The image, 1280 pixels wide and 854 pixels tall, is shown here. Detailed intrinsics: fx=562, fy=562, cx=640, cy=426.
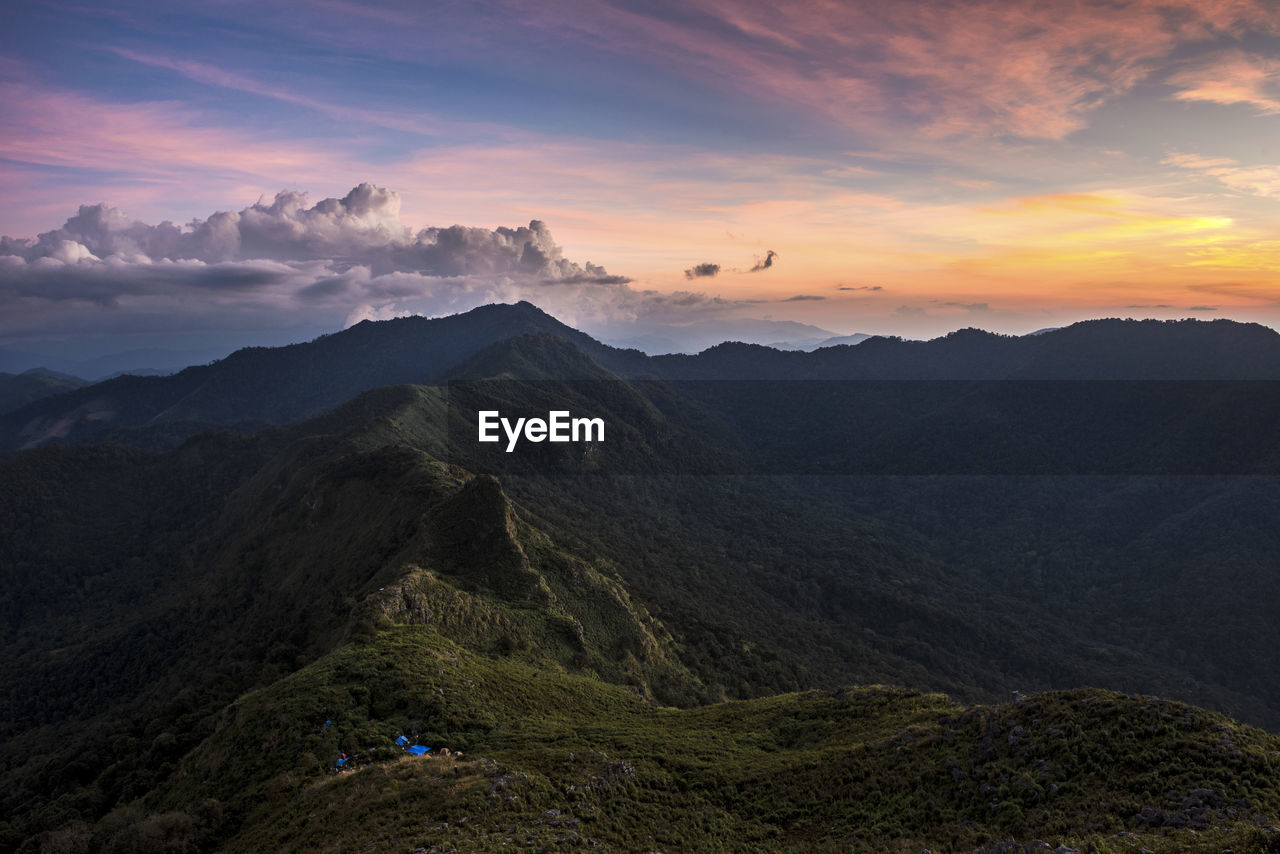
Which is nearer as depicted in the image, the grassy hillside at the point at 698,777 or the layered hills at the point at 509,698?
the grassy hillside at the point at 698,777

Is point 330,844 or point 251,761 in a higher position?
point 330,844

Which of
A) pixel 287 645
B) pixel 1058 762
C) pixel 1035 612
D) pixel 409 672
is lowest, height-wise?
pixel 1035 612

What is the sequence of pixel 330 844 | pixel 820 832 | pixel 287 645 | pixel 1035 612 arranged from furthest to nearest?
1. pixel 1035 612
2. pixel 287 645
3. pixel 820 832
4. pixel 330 844

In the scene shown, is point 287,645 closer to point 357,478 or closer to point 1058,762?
point 357,478

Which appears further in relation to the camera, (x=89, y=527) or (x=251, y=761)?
(x=89, y=527)

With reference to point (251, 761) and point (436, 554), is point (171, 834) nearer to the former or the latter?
point (251, 761)

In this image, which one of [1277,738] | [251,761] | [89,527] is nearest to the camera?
[1277,738]

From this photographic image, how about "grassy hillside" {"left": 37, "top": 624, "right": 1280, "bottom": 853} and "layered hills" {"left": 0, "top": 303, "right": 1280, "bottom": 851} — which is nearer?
"grassy hillside" {"left": 37, "top": 624, "right": 1280, "bottom": 853}

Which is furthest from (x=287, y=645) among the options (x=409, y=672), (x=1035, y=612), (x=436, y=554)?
(x=1035, y=612)

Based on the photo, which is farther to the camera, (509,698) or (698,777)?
(509,698)

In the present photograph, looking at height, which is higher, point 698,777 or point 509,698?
point 698,777
